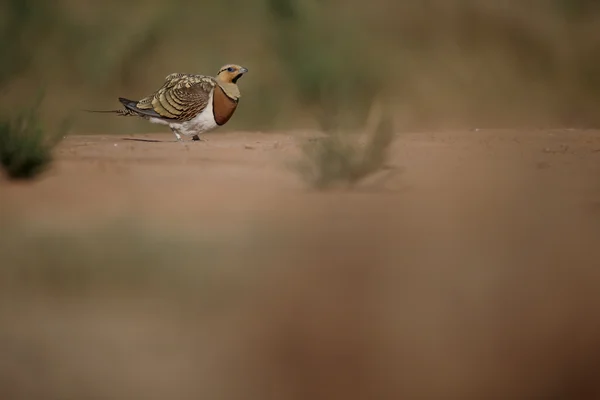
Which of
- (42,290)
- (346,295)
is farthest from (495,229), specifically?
(42,290)

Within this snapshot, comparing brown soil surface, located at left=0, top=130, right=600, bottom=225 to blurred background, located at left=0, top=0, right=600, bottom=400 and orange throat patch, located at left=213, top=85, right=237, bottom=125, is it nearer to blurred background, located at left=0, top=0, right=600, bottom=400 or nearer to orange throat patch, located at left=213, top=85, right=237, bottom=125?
blurred background, located at left=0, top=0, right=600, bottom=400

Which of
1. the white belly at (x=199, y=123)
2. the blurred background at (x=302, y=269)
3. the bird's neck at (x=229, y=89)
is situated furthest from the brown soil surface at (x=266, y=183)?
the bird's neck at (x=229, y=89)

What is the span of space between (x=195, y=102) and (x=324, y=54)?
192 cm

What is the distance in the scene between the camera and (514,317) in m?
1.90

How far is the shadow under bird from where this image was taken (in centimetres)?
437

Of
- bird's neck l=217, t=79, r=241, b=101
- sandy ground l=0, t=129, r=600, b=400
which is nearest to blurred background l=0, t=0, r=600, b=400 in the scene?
sandy ground l=0, t=129, r=600, b=400

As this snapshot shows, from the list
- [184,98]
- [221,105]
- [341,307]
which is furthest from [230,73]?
[341,307]

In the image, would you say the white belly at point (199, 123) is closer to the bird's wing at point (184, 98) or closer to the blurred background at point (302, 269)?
the bird's wing at point (184, 98)

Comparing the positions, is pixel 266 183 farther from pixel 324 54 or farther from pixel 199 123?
pixel 324 54

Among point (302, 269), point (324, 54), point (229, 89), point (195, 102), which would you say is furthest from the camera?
point (324, 54)

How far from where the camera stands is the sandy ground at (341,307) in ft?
5.75

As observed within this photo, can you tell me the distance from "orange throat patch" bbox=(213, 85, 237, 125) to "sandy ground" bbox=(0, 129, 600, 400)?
5.59 ft

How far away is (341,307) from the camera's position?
194 centimetres

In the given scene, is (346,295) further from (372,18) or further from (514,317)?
(372,18)
